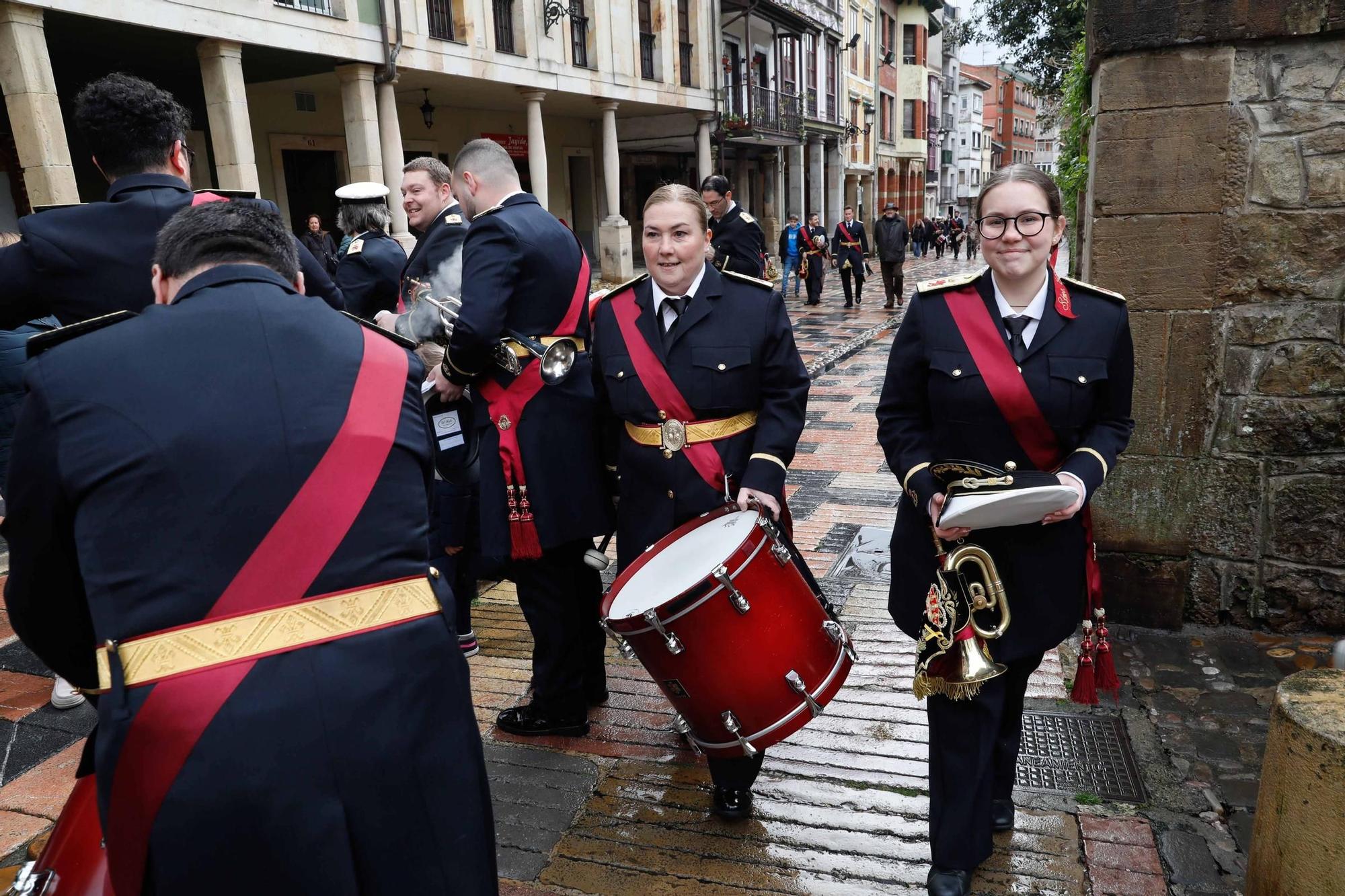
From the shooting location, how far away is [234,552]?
162 centimetres

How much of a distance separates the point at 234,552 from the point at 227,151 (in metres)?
13.7

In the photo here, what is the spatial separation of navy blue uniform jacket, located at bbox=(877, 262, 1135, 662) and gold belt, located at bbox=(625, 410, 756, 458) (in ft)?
2.06

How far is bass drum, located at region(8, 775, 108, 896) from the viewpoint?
177 centimetres

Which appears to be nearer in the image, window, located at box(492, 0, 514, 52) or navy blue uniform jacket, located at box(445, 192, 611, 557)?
navy blue uniform jacket, located at box(445, 192, 611, 557)

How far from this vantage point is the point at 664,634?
2.56m

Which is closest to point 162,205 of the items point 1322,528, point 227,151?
point 1322,528

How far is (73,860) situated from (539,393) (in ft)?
6.68

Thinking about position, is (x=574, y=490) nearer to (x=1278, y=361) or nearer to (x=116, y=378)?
(x=116, y=378)

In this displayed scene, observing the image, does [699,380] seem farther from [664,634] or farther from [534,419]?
[664,634]

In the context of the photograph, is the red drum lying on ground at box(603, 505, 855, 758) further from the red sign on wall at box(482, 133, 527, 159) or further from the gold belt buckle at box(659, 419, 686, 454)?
the red sign on wall at box(482, 133, 527, 159)

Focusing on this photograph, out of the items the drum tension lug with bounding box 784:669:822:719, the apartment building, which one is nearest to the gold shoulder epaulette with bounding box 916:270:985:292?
the drum tension lug with bounding box 784:669:822:719

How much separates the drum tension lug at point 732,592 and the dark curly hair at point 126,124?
7.43 ft

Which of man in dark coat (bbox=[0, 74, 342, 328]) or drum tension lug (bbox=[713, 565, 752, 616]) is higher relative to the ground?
man in dark coat (bbox=[0, 74, 342, 328])

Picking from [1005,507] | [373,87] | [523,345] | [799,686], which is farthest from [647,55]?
[1005,507]
